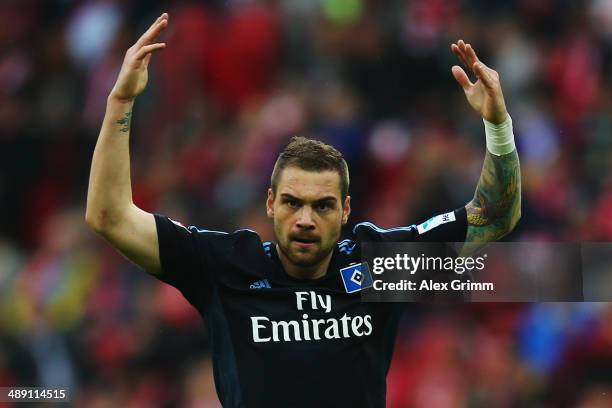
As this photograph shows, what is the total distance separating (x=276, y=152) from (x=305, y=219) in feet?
13.6

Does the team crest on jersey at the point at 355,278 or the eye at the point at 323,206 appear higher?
the eye at the point at 323,206

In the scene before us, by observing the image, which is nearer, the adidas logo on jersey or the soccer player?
the soccer player

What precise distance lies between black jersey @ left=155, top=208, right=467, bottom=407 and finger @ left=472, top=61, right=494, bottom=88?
0.73m

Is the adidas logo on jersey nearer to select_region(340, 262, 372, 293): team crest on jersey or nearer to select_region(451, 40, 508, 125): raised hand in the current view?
select_region(340, 262, 372, 293): team crest on jersey

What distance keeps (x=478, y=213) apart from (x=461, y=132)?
13.0ft

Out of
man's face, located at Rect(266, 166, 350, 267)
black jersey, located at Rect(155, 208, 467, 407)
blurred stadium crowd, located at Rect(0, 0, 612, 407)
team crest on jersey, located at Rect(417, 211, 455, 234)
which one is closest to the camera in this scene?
black jersey, located at Rect(155, 208, 467, 407)

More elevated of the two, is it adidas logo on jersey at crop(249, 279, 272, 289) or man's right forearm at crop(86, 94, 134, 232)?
man's right forearm at crop(86, 94, 134, 232)

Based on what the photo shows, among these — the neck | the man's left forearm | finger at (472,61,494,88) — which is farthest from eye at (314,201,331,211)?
finger at (472,61,494,88)

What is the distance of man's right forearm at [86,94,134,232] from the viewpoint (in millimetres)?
3035

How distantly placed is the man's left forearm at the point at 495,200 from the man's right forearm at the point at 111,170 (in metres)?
1.21

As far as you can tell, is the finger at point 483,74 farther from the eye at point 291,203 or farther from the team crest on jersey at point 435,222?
the eye at point 291,203

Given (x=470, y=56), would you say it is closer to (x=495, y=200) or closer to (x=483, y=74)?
(x=483, y=74)

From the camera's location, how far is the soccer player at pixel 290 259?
10.2ft

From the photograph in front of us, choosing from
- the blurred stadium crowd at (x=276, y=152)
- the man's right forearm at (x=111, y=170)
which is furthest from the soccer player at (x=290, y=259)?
the blurred stadium crowd at (x=276, y=152)
